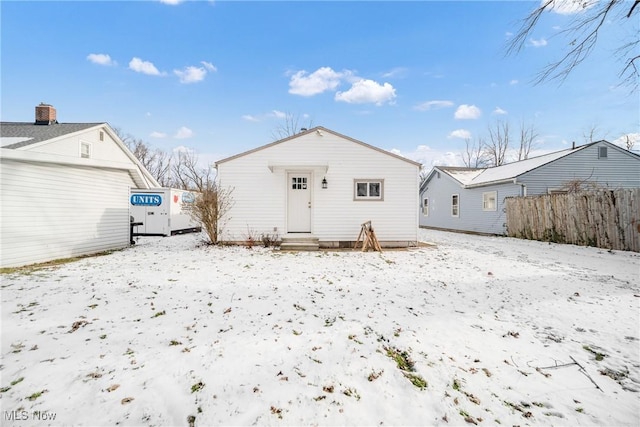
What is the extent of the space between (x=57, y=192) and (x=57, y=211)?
0.54m

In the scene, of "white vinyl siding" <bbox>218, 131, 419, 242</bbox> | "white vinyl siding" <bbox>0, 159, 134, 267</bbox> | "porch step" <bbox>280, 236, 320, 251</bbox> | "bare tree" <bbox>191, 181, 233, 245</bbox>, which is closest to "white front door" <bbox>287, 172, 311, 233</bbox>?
"white vinyl siding" <bbox>218, 131, 419, 242</bbox>

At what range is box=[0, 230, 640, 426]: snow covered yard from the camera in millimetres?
1999

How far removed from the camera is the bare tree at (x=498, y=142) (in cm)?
3006

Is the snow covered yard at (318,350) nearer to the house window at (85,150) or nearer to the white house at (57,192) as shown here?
the white house at (57,192)

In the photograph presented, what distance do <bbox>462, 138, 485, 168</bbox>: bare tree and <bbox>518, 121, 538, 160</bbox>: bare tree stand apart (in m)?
3.94

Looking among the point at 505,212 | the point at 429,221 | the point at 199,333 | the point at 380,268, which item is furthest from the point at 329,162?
the point at 429,221

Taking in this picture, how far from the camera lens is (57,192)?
23.8ft

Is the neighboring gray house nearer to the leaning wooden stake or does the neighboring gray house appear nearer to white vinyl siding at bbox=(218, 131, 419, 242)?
white vinyl siding at bbox=(218, 131, 419, 242)

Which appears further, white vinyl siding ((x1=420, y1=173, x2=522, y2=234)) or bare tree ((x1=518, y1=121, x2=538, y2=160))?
bare tree ((x1=518, y1=121, x2=538, y2=160))

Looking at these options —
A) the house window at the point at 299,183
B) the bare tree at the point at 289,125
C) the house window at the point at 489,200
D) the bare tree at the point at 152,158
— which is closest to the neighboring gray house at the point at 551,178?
the house window at the point at 489,200

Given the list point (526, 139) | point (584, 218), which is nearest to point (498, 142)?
point (526, 139)

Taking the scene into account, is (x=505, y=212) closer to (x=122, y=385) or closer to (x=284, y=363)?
(x=284, y=363)

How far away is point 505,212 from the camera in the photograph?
43.0 ft

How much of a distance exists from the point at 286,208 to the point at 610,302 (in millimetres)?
8182
